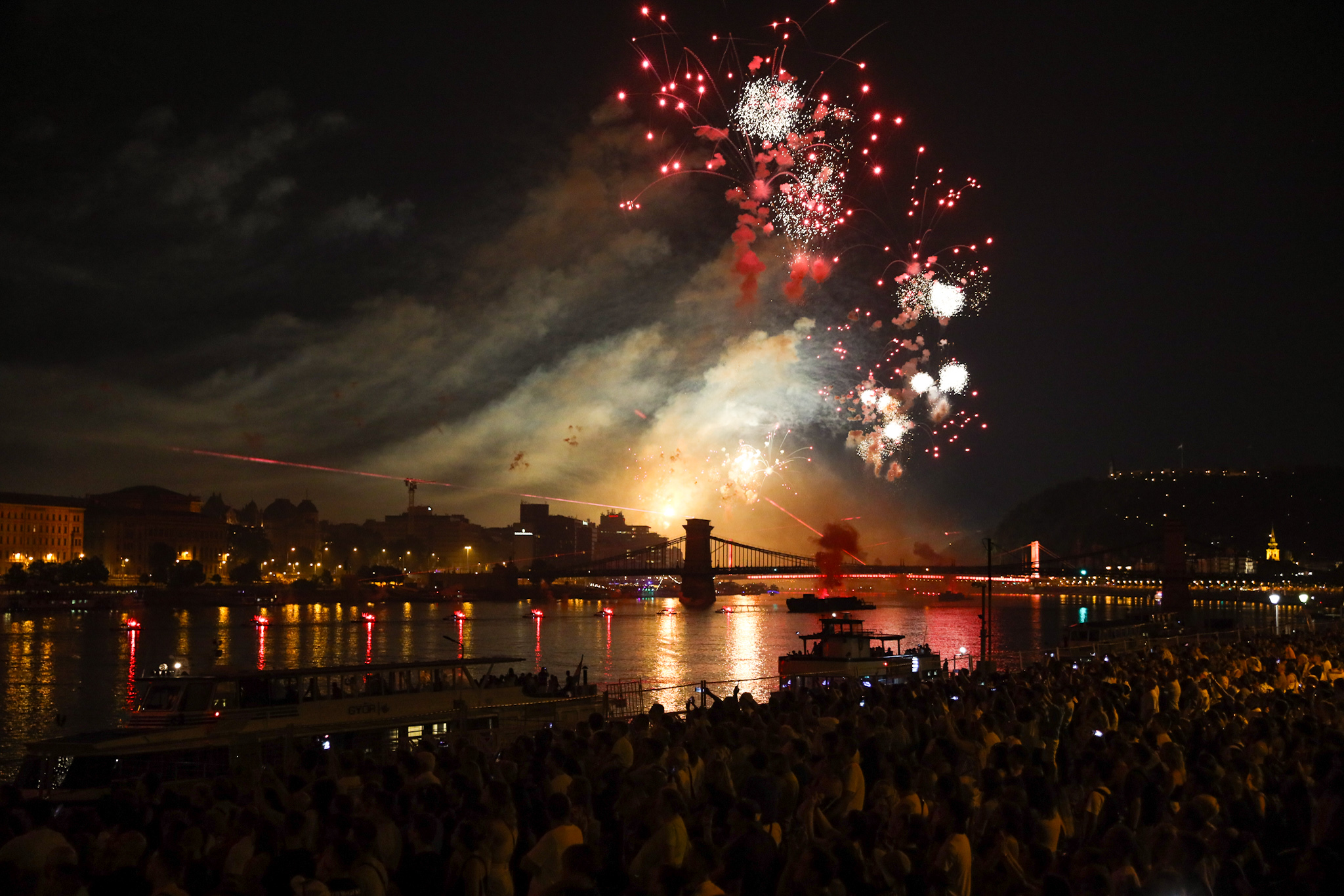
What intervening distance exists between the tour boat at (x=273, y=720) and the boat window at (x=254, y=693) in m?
0.02

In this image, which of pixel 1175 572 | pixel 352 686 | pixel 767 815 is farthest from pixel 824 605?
pixel 767 815

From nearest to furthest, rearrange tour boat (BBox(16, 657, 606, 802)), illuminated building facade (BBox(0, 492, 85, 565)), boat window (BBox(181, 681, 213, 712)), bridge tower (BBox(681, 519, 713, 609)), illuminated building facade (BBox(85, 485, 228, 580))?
tour boat (BBox(16, 657, 606, 802))
boat window (BBox(181, 681, 213, 712))
bridge tower (BBox(681, 519, 713, 609))
illuminated building facade (BBox(0, 492, 85, 565))
illuminated building facade (BBox(85, 485, 228, 580))

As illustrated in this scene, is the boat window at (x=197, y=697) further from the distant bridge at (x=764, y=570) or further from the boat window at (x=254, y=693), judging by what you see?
the distant bridge at (x=764, y=570)

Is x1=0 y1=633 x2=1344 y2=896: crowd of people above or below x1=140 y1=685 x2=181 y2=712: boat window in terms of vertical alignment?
above

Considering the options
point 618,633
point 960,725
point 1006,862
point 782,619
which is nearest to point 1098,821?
point 1006,862

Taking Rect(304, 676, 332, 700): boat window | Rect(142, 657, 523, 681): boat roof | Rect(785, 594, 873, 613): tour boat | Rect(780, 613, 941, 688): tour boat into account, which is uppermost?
Rect(142, 657, 523, 681): boat roof

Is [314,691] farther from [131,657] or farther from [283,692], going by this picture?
[131,657]

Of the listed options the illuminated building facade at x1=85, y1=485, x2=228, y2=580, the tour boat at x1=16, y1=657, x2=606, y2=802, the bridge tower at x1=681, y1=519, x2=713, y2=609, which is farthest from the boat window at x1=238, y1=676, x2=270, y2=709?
the illuminated building facade at x1=85, y1=485, x2=228, y2=580

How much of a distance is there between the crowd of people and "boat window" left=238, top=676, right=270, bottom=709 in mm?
5198

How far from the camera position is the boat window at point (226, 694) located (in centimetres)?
1695

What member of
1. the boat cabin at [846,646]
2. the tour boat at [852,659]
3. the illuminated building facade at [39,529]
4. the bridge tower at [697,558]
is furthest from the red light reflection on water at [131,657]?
the illuminated building facade at [39,529]

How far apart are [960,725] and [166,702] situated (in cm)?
1220

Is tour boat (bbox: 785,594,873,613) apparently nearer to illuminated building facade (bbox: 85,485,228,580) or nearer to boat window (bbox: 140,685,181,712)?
illuminated building facade (bbox: 85,485,228,580)

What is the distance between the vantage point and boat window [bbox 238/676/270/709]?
57.0ft
